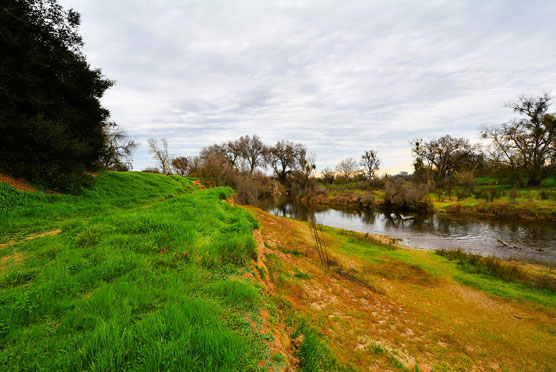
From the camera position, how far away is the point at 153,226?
6.00 meters

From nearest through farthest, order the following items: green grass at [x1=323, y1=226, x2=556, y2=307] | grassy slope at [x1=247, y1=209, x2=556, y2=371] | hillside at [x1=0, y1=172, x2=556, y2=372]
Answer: hillside at [x1=0, y1=172, x2=556, y2=372] → grassy slope at [x1=247, y1=209, x2=556, y2=371] → green grass at [x1=323, y1=226, x2=556, y2=307]

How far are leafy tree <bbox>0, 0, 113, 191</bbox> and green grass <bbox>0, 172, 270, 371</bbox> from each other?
21.6 ft

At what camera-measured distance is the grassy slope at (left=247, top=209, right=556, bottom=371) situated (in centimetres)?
503

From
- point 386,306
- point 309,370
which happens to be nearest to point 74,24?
point 309,370

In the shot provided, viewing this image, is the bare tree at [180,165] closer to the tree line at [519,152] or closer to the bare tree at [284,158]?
the bare tree at [284,158]

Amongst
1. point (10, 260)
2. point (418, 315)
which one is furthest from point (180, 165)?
point (418, 315)

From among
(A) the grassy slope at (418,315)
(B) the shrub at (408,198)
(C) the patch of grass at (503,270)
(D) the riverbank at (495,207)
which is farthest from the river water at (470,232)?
(A) the grassy slope at (418,315)

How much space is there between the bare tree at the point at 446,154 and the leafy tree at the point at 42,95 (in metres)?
70.5

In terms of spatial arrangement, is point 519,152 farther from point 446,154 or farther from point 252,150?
point 252,150

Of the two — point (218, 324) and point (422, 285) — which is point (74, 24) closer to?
point (218, 324)

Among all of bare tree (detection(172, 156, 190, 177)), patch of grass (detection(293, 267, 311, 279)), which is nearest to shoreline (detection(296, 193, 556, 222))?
patch of grass (detection(293, 267, 311, 279))

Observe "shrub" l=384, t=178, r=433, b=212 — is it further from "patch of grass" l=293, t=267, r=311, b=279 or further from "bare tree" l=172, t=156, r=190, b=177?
"bare tree" l=172, t=156, r=190, b=177

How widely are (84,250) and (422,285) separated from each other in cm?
1355

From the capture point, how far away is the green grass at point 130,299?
6.66 feet
